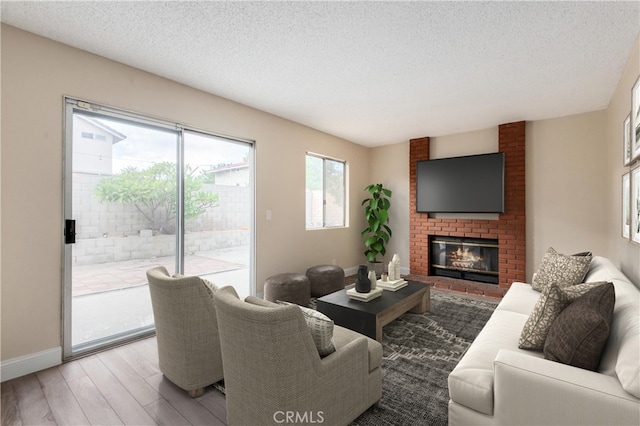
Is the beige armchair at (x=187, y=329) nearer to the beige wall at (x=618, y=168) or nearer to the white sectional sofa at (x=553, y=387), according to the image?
the white sectional sofa at (x=553, y=387)

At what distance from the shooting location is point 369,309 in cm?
264

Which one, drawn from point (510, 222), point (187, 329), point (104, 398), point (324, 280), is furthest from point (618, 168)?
point (104, 398)

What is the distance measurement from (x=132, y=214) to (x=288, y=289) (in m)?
1.91

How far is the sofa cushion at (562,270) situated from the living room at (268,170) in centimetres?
32

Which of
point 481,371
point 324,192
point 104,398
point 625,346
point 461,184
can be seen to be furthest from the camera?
point 324,192

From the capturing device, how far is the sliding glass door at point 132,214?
2.59 m

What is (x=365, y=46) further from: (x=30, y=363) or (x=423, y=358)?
(x=30, y=363)

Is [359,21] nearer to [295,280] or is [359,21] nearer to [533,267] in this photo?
[295,280]

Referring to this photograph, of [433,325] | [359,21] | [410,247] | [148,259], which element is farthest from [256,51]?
[410,247]

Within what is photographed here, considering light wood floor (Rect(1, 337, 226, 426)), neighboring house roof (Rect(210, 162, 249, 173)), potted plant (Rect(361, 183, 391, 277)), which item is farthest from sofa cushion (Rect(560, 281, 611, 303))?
potted plant (Rect(361, 183, 391, 277))

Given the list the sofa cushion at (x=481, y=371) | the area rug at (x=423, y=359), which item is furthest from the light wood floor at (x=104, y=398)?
the sofa cushion at (x=481, y=371)

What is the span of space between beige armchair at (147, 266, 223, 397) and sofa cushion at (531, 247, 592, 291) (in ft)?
9.23

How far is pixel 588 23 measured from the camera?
84.7 inches

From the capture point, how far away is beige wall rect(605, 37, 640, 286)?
2.42 meters
